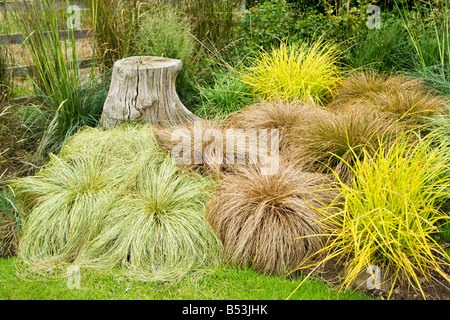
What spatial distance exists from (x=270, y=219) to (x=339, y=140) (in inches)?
40.9

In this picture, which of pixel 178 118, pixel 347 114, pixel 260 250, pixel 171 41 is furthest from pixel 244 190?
pixel 171 41

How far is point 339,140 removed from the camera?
363 cm

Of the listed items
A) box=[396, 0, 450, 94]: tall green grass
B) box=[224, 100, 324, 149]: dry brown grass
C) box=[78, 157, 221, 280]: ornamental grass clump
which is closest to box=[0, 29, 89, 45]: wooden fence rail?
box=[224, 100, 324, 149]: dry brown grass

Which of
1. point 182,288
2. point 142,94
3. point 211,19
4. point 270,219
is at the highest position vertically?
point 211,19

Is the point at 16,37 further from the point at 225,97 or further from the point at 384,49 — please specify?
the point at 384,49

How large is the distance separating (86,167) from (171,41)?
214 cm

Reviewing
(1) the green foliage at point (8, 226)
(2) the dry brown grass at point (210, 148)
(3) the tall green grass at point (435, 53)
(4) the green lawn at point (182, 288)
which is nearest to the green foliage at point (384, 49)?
(3) the tall green grass at point (435, 53)

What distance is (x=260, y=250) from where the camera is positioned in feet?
9.61

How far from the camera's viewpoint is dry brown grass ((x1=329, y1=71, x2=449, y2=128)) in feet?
13.4

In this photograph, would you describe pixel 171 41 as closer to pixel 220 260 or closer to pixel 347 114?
pixel 347 114

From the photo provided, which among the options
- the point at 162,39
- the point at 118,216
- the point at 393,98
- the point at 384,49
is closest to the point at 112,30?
the point at 162,39

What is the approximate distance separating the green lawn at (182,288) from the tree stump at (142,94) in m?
1.88

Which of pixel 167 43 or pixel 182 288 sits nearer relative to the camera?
pixel 182 288

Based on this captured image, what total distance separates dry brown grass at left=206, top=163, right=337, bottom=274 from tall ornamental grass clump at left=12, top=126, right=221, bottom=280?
0.15m
